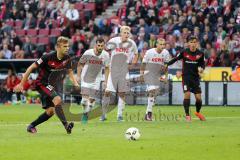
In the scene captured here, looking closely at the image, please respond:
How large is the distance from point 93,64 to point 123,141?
743 centimetres

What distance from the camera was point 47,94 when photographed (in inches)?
683

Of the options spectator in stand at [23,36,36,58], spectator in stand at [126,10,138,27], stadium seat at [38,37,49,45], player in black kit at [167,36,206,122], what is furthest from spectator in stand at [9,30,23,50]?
player in black kit at [167,36,206,122]

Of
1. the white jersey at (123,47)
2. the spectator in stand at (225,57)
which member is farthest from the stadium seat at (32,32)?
the white jersey at (123,47)

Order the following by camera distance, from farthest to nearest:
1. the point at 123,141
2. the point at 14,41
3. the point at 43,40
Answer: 1. the point at 43,40
2. the point at 14,41
3. the point at 123,141

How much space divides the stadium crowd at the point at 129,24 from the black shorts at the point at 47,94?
15996 mm

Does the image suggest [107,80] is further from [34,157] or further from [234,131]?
[34,157]

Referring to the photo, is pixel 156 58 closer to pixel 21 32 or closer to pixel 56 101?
pixel 56 101

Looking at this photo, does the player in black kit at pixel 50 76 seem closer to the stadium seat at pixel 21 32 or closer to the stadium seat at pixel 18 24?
the stadium seat at pixel 21 32

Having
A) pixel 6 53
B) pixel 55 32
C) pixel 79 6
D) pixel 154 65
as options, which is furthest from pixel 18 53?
pixel 154 65

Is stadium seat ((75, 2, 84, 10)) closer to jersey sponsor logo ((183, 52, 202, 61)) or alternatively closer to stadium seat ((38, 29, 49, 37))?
stadium seat ((38, 29, 49, 37))

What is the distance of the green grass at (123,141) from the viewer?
1292cm

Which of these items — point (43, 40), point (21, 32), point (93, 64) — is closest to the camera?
point (93, 64)

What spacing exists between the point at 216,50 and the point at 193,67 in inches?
419

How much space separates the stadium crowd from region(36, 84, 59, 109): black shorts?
15996 mm
